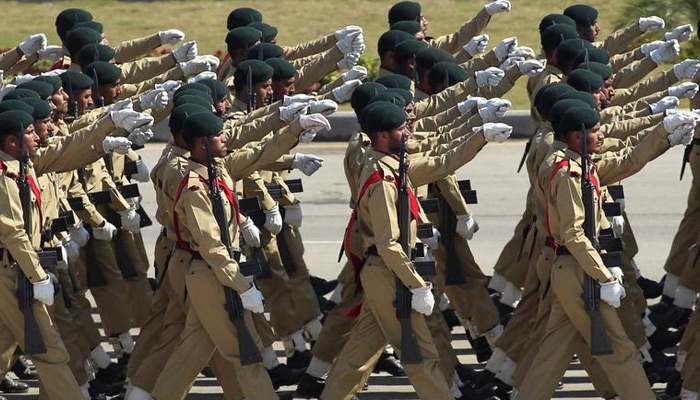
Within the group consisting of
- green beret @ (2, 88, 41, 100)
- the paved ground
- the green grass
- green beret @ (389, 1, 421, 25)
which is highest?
green beret @ (2, 88, 41, 100)

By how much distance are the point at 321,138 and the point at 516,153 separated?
8.08ft

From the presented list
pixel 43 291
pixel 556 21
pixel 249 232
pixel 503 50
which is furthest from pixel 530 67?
pixel 43 291

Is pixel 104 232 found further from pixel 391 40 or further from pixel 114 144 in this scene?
pixel 391 40

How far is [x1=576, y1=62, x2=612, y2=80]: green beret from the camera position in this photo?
11164 mm

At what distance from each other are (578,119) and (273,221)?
2.66 m

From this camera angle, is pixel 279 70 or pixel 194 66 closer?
pixel 279 70

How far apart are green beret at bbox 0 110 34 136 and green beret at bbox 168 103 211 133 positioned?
788 mm

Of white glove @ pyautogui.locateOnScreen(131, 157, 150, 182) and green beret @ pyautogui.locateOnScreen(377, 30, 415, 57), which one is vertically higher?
green beret @ pyautogui.locateOnScreen(377, 30, 415, 57)

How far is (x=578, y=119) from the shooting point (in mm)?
9695

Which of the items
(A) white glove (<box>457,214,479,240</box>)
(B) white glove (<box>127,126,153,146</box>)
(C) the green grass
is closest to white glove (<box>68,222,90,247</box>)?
(B) white glove (<box>127,126,153,146</box>)

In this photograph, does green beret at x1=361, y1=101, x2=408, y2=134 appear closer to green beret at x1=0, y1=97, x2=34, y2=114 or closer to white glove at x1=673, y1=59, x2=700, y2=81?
green beret at x1=0, y1=97, x2=34, y2=114

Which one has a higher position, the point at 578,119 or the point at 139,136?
the point at 578,119

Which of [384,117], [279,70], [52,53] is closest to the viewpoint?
[384,117]

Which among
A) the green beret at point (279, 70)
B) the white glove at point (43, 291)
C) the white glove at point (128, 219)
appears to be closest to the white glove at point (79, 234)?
the white glove at point (128, 219)
